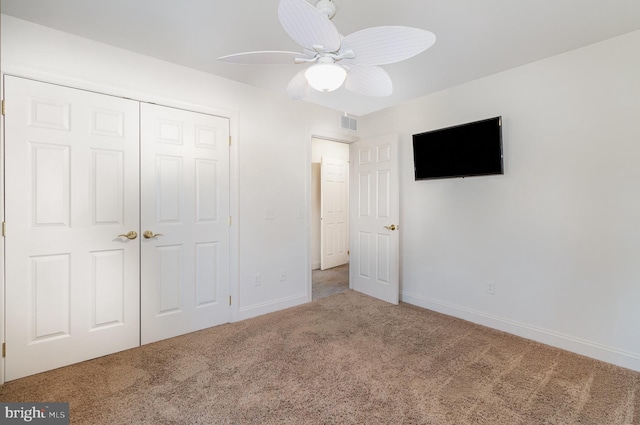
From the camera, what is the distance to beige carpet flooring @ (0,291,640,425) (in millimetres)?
1662

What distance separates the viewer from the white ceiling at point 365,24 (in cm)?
184

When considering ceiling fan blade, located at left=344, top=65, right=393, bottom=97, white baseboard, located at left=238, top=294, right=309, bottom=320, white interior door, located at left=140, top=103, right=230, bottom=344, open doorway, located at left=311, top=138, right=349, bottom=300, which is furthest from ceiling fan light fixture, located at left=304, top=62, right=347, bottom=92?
open doorway, located at left=311, top=138, right=349, bottom=300

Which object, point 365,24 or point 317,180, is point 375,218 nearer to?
point 317,180

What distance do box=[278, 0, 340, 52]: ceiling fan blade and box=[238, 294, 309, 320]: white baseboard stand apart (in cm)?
259

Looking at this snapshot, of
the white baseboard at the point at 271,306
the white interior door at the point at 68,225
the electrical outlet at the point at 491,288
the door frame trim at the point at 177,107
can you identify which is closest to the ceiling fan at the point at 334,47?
the door frame trim at the point at 177,107

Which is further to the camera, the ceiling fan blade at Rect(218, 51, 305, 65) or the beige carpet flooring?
the beige carpet flooring

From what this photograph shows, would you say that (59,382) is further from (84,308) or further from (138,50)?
(138,50)

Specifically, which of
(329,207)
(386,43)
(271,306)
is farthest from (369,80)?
(329,207)

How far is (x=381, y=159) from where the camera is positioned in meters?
3.69

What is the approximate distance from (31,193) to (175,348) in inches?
62.1

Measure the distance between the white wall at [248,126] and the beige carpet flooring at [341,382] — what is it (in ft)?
2.46

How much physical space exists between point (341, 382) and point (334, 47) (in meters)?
2.04

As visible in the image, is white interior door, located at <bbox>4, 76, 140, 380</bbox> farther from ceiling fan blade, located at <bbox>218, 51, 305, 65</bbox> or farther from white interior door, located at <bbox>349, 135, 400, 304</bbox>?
white interior door, located at <bbox>349, 135, 400, 304</bbox>

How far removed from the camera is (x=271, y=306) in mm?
3250
